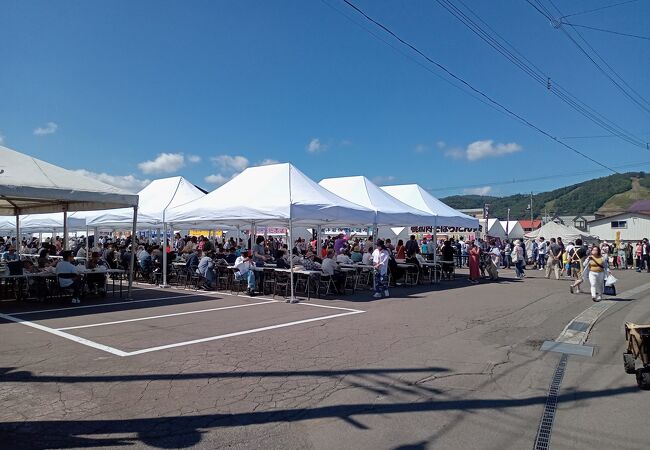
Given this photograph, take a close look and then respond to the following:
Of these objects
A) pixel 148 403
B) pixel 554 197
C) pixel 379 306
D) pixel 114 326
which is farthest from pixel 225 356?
pixel 554 197

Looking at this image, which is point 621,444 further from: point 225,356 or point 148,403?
point 225,356

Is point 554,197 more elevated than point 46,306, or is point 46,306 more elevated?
point 554,197

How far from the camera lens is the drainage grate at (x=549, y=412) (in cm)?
388

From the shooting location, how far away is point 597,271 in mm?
12594

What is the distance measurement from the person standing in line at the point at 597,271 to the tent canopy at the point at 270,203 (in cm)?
620

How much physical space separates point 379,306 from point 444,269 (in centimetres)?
871

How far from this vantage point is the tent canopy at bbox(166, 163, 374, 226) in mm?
12375

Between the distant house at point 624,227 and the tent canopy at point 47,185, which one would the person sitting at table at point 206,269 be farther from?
the distant house at point 624,227

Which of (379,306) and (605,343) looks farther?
(379,306)

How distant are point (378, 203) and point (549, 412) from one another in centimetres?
1243

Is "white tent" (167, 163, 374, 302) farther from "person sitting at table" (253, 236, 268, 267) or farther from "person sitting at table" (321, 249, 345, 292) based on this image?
"person sitting at table" (253, 236, 268, 267)

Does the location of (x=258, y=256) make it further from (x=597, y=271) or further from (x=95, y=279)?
(x=597, y=271)

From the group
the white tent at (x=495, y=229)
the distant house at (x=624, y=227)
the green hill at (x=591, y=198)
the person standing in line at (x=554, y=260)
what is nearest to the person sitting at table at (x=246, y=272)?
the person standing in line at (x=554, y=260)

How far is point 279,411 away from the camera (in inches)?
180
